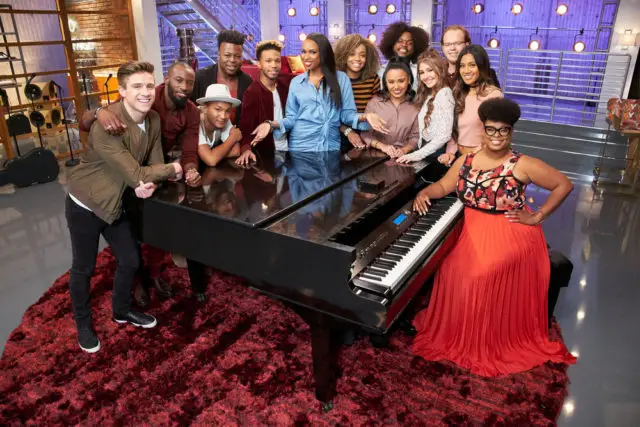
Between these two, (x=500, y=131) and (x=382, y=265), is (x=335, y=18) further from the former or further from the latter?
(x=382, y=265)

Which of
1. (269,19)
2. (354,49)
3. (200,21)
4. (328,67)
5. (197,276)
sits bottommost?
(197,276)

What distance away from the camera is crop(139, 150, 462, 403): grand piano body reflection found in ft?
6.02

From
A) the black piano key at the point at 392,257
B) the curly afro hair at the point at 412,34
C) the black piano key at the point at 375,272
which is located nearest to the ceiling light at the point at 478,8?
the curly afro hair at the point at 412,34

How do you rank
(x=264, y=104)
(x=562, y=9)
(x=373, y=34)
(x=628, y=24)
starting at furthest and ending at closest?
(x=373, y=34) → (x=562, y=9) → (x=628, y=24) → (x=264, y=104)

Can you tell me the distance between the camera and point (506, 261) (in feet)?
7.97

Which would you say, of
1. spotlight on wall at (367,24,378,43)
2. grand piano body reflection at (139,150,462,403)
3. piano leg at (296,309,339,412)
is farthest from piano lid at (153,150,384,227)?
spotlight on wall at (367,24,378,43)

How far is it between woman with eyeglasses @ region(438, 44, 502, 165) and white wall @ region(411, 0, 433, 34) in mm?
8925

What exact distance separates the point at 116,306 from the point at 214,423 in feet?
3.72

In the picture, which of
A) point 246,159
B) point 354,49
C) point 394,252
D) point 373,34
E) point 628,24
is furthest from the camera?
point 373,34

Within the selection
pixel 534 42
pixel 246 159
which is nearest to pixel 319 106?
pixel 246 159

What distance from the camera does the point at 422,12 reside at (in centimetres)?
1125

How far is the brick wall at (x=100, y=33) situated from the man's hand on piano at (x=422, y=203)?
23.3 ft

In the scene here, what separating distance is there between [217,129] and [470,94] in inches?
64.5

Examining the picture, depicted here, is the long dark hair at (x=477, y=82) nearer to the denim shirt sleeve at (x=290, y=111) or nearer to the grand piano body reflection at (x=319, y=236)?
the grand piano body reflection at (x=319, y=236)
